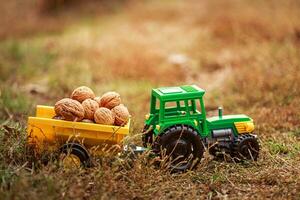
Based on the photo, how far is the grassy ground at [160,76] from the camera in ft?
16.0

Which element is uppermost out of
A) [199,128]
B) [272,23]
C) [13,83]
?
[272,23]

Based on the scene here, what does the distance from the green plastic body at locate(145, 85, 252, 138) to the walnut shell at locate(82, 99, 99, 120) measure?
631 mm

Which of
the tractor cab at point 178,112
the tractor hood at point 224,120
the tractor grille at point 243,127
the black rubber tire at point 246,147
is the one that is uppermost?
the tractor cab at point 178,112

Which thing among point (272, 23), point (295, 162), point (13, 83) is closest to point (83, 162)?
point (295, 162)

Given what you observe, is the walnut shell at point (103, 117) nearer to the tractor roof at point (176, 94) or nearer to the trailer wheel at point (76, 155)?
the trailer wheel at point (76, 155)

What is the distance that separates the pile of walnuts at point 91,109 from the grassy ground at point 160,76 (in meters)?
0.43

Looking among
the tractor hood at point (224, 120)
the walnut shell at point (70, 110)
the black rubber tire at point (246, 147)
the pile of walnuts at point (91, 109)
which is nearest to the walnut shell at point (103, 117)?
the pile of walnuts at point (91, 109)

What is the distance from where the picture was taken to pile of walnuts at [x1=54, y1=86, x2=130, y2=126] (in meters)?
5.23

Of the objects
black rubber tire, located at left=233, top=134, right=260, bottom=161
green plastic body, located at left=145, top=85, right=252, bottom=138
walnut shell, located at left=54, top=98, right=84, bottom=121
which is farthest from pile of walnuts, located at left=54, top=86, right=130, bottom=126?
black rubber tire, located at left=233, top=134, right=260, bottom=161

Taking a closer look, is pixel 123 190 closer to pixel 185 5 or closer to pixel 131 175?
pixel 131 175

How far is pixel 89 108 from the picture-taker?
17.5 feet

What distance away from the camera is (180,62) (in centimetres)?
1053

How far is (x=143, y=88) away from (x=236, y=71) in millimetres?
1631

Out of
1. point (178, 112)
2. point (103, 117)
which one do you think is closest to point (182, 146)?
point (178, 112)
